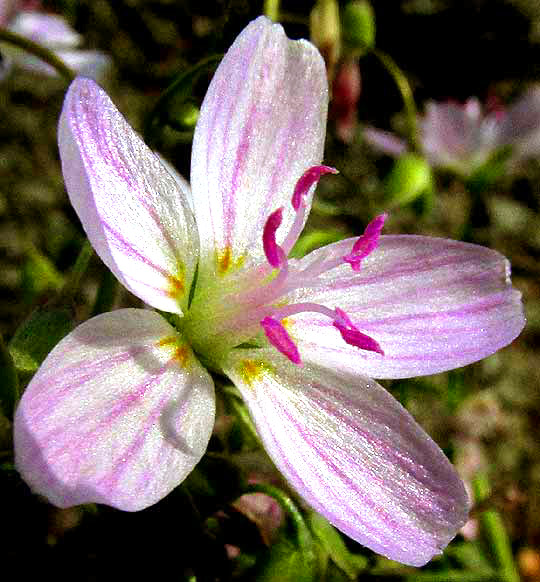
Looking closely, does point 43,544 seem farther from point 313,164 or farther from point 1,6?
point 1,6

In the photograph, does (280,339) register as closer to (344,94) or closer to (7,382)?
(7,382)

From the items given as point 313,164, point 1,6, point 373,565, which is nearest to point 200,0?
point 1,6

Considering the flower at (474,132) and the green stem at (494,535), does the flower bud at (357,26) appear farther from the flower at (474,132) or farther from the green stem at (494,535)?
the green stem at (494,535)

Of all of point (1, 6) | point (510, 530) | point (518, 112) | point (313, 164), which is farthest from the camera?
point (510, 530)

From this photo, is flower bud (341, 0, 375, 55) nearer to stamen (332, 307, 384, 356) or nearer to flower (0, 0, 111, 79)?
flower (0, 0, 111, 79)

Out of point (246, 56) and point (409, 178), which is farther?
point (409, 178)

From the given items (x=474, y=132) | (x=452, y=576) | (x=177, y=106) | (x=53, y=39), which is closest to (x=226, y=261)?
(x=177, y=106)
